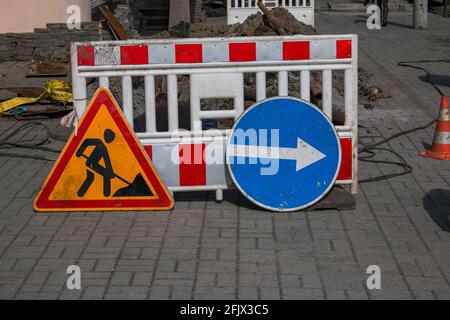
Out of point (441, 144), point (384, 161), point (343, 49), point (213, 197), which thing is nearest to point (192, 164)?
point (213, 197)

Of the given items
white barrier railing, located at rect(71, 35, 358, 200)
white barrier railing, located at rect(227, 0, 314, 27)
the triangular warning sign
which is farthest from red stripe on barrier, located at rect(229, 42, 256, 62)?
white barrier railing, located at rect(227, 0, 314, 27)

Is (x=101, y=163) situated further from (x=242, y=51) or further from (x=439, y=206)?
(x=439, y=206)

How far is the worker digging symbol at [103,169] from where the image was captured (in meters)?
7.00

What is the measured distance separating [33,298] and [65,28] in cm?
1088

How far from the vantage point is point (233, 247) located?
6.34 m

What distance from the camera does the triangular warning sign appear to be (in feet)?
22.9

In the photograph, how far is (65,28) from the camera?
51.6 feet

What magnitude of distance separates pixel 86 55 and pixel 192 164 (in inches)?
46.7

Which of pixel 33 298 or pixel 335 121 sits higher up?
pixel 335 121

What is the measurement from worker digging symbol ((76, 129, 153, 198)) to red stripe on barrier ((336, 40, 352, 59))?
5.98ft

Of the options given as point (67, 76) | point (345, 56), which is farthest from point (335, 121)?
point (67, 76)

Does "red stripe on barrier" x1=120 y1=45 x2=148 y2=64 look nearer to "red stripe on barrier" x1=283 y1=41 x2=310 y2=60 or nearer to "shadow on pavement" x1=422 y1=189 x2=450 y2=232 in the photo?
"red stripe on barrier" x1=283 y1=41 x2=310 y2=60
